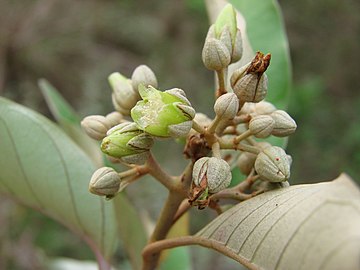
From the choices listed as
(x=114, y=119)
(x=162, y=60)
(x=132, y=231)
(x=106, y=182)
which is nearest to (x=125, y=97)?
(x=114, y=119)

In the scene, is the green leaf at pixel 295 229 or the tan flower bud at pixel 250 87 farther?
the tan flower bud at pixel 250 87

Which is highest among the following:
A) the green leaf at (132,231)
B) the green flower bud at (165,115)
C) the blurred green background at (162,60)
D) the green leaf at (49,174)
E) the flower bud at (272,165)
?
the green flower bud at (165,115)

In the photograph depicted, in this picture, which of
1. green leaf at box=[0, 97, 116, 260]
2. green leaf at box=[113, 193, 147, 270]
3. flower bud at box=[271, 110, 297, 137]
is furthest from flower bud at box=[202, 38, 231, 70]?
green leaf at box=[113, 193, 147, 270]

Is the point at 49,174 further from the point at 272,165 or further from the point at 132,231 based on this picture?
the point at 272,165

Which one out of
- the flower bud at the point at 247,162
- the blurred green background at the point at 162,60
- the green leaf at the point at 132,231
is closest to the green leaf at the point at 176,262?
the green leaf at the point at 132,231

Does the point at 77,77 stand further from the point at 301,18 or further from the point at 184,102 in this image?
the point at 184,102

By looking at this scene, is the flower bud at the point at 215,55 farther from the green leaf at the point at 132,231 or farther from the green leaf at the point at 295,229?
the green leaf at the point at 132,231

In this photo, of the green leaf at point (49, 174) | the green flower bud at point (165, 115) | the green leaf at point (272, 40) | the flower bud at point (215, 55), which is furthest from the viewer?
the green leaf at point (272, 40)

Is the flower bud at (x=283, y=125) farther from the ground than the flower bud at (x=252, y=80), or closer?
closer
